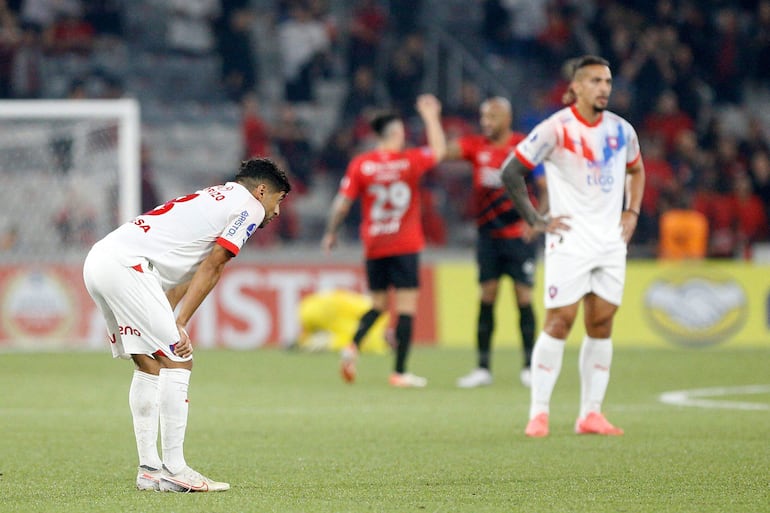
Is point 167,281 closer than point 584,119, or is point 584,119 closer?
point 167,281

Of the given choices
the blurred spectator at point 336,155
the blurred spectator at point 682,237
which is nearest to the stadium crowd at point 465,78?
the blurred spectator at point 336,155

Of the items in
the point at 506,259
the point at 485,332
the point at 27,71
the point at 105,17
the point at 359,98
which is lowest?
the point at 485,332

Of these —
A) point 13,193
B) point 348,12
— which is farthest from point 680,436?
point 348,12

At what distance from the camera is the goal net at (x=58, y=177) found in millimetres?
17453

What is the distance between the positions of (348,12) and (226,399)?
1353 cm

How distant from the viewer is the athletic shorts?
8.51m

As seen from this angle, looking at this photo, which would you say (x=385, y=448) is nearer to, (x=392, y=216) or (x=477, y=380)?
(x=477, y=380)

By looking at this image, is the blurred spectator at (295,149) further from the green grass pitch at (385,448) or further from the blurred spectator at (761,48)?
the blurred spectator at (761,48)

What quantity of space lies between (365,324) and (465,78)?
1094 centimetres

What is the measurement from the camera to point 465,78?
2283cm

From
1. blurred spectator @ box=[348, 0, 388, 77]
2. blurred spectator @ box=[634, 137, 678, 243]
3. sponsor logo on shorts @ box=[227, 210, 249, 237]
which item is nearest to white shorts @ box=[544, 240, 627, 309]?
sponsor logo on shorts @ box=[227, 210, 249, 237]

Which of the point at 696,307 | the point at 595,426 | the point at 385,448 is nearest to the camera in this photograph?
the point at 385,448

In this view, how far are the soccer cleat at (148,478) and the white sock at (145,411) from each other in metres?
0.04

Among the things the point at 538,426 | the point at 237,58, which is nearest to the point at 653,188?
the point at 237,58
